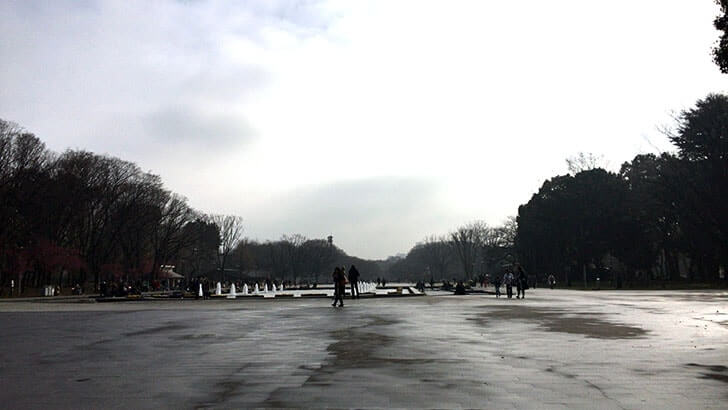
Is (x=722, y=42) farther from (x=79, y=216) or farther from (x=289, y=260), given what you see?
(x=289, y=260)

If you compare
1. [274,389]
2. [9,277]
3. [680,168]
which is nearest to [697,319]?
[274,389]

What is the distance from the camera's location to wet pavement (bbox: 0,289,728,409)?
6945 millimetres

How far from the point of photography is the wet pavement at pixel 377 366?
695 cm

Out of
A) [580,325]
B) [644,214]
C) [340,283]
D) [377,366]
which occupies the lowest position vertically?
[580,325]

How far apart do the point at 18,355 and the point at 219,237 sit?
102187 millimetres

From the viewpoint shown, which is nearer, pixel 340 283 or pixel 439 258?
pixel 340 283

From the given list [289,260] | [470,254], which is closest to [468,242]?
[470,254]

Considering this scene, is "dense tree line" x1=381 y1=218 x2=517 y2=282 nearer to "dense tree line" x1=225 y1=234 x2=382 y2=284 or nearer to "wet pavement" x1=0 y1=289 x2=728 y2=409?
"dense tree line" x1=225 y1=234 x2=382 y2=284

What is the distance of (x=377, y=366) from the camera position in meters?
9.25

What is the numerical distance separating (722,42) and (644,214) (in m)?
58.9

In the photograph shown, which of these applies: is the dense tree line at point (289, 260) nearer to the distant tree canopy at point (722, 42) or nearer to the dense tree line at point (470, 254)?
the dense tree line at point (470, 254)

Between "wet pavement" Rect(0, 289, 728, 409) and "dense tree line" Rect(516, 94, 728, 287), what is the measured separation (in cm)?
4708

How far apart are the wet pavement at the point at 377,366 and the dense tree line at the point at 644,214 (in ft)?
154

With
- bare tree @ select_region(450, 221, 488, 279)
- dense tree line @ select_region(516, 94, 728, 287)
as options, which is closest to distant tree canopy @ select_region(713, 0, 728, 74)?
dense tree line @ select_region(516, 94, 728, 287)
